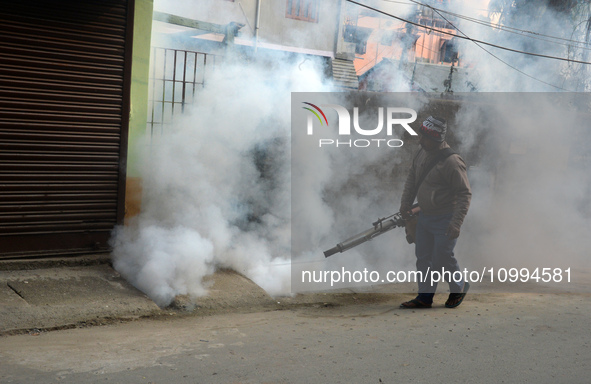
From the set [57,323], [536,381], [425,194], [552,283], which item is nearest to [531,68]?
[552,283]

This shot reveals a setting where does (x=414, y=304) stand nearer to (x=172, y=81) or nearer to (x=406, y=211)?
(x=406, y=211)

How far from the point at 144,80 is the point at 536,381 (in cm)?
470

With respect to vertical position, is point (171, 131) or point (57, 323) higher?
point (171, 131)

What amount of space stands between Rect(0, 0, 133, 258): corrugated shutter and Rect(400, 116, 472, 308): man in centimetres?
321

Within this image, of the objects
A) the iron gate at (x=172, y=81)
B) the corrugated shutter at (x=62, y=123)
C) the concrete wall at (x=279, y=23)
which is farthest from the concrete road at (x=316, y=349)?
the concrete wall at (x=279, y=23)

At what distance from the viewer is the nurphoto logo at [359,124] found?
702 centimetres

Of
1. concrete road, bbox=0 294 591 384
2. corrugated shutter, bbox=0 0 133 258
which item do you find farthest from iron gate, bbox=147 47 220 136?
concrete road, bbox=0 294 591 384

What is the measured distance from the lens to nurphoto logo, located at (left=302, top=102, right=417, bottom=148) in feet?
23.0

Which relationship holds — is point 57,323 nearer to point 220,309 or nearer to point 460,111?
point 220,309

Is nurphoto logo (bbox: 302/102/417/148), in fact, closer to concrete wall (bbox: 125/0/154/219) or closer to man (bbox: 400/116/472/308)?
man (bbox: 400/116/472/308)

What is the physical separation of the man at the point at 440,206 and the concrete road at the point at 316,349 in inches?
12.4

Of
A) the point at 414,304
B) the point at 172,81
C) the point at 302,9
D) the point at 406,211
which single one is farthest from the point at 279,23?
the point at 414,304

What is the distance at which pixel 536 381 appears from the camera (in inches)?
137

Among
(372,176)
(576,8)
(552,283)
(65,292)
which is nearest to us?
(65,292)
